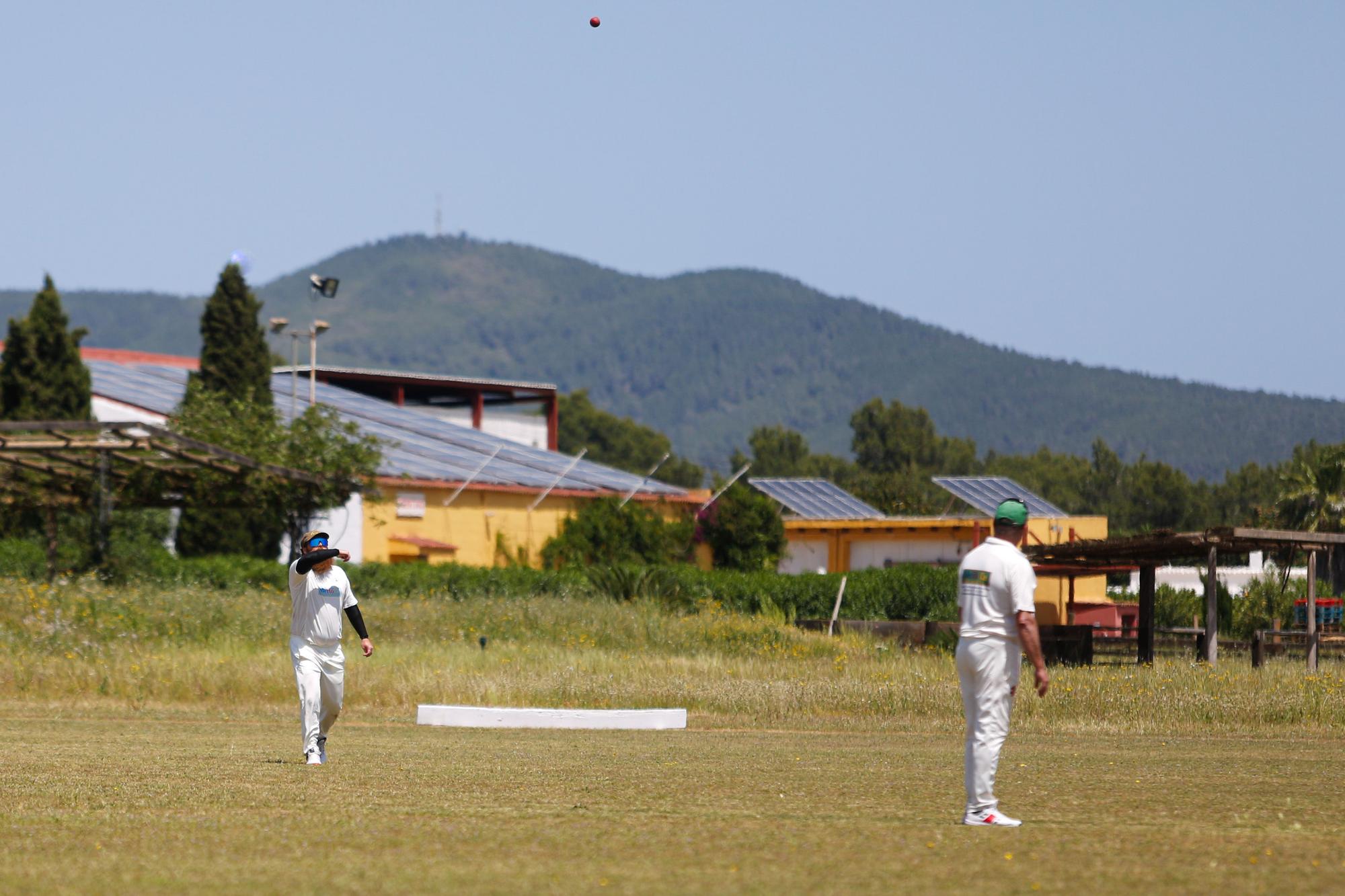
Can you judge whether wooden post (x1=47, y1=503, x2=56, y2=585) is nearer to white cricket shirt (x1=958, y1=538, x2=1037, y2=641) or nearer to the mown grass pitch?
the mown grass pitch

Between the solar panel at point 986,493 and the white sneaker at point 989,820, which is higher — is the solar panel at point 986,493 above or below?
above

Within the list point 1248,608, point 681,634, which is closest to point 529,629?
point 681,634

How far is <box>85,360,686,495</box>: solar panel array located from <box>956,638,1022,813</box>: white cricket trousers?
37309 millimetres

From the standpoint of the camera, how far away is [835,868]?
7.39 meters

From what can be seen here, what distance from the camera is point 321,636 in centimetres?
1398

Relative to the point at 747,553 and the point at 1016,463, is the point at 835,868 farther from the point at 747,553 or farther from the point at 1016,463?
the point at 1016,463

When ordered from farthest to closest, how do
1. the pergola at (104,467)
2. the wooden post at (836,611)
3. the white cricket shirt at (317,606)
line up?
the wooden post at (836,611) → the pergola at (104,467) → the white cricket shirt at (317,606)

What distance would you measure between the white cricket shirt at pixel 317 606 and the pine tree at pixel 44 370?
2804cm

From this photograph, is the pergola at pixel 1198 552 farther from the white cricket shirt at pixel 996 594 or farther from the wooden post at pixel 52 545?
the wooden post at pixel 52 545

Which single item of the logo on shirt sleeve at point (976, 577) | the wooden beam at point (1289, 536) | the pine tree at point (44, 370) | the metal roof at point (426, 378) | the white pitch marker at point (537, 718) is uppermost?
the metal roof at point (426, 378)

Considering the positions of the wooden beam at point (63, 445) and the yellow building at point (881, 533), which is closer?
the wooden beam at point (63, 445)

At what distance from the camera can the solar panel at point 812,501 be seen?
5556 centimetres

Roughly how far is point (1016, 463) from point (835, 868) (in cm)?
12474

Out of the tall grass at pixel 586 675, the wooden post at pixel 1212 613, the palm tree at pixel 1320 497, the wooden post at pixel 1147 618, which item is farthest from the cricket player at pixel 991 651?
the palm tree at pixel 1320 497
